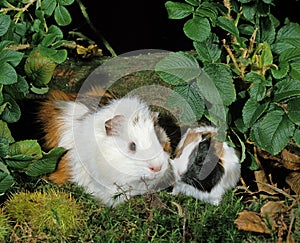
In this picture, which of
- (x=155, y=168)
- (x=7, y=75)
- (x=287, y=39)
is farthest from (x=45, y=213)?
(x=287, y=39)

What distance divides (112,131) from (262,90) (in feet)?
2.50

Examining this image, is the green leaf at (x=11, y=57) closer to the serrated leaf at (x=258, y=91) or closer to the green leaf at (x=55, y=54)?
the green leaf at (x=55, y=54)

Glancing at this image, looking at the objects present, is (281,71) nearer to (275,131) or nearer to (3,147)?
(275,131)

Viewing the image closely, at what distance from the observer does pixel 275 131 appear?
2.86 meters

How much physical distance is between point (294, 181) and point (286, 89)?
61 centimetres

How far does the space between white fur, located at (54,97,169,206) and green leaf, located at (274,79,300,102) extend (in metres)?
0.62

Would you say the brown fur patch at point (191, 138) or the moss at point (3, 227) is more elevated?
the moss at point (3, 227)

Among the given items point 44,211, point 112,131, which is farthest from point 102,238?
point 112,131

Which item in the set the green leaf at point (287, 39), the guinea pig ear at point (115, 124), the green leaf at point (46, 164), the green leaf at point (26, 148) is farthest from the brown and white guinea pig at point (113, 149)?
the green leaf at point (287, 39)

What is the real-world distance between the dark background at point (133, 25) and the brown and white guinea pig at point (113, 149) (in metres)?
1.91

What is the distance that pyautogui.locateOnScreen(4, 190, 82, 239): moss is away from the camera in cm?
284

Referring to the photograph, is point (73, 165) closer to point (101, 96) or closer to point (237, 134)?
point (101, 96)

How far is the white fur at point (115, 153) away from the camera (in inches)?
119

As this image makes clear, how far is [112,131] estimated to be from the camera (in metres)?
3.11
